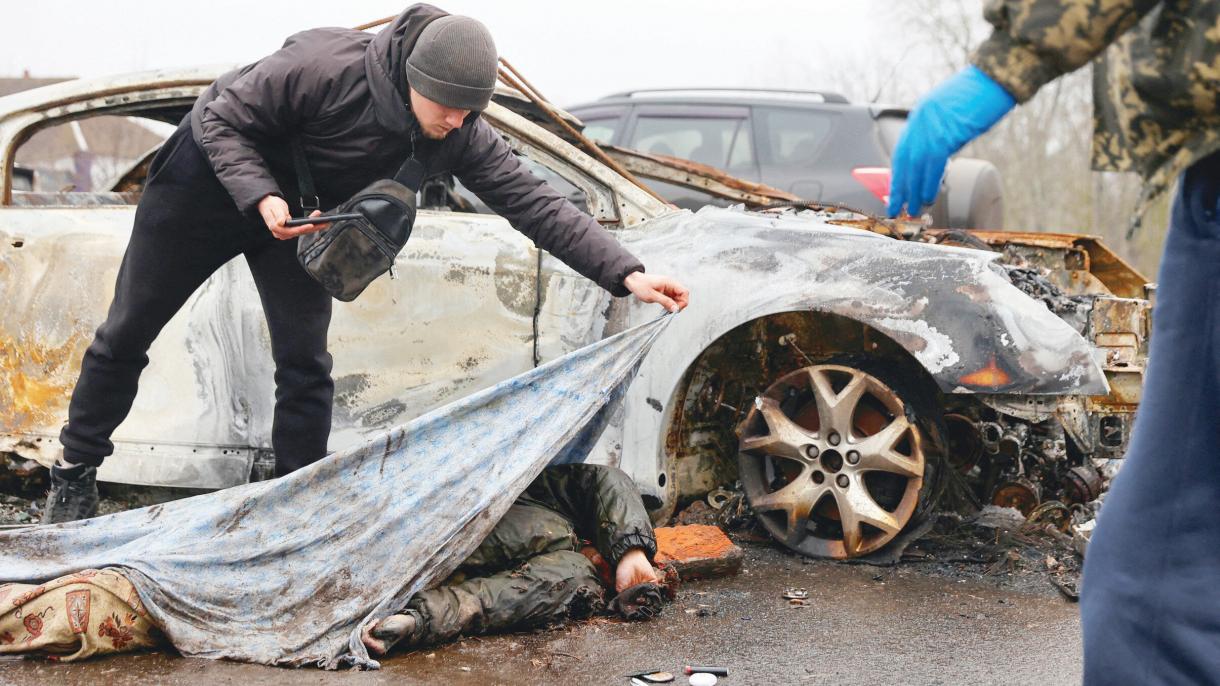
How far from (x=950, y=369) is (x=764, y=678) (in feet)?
4.20

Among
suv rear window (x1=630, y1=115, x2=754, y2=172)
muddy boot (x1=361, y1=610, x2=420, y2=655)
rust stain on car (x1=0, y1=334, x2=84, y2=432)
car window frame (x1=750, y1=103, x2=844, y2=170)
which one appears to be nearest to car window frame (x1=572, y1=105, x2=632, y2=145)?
suv rear window (x1=630, y1=115, x2=754, y2=172)

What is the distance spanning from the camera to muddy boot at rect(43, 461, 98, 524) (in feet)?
12.3

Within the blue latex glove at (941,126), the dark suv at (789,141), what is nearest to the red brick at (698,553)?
the blue latex glove at (941,126)

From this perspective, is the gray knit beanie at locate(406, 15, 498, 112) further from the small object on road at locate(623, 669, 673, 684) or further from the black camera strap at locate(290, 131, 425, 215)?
the small object on road at locate(623, 669, 673, 684)

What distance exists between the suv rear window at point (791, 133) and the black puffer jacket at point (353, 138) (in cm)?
397

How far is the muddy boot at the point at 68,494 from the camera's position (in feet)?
12.3

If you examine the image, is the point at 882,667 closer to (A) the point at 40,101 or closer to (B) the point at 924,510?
(B) the point at 924,510

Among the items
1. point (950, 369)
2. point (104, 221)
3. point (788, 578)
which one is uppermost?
point (104, 221)

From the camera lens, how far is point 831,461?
4.00 m

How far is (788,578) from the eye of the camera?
3.98 meters

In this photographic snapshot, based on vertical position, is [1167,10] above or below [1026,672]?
above

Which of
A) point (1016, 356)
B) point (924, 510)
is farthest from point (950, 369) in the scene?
point (924, 510)

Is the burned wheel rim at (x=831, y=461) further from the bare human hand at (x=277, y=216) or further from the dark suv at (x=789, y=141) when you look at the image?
the dark suv at (x=789, y=141)

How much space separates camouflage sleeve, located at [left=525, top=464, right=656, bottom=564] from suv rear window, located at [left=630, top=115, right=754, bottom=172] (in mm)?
4105
